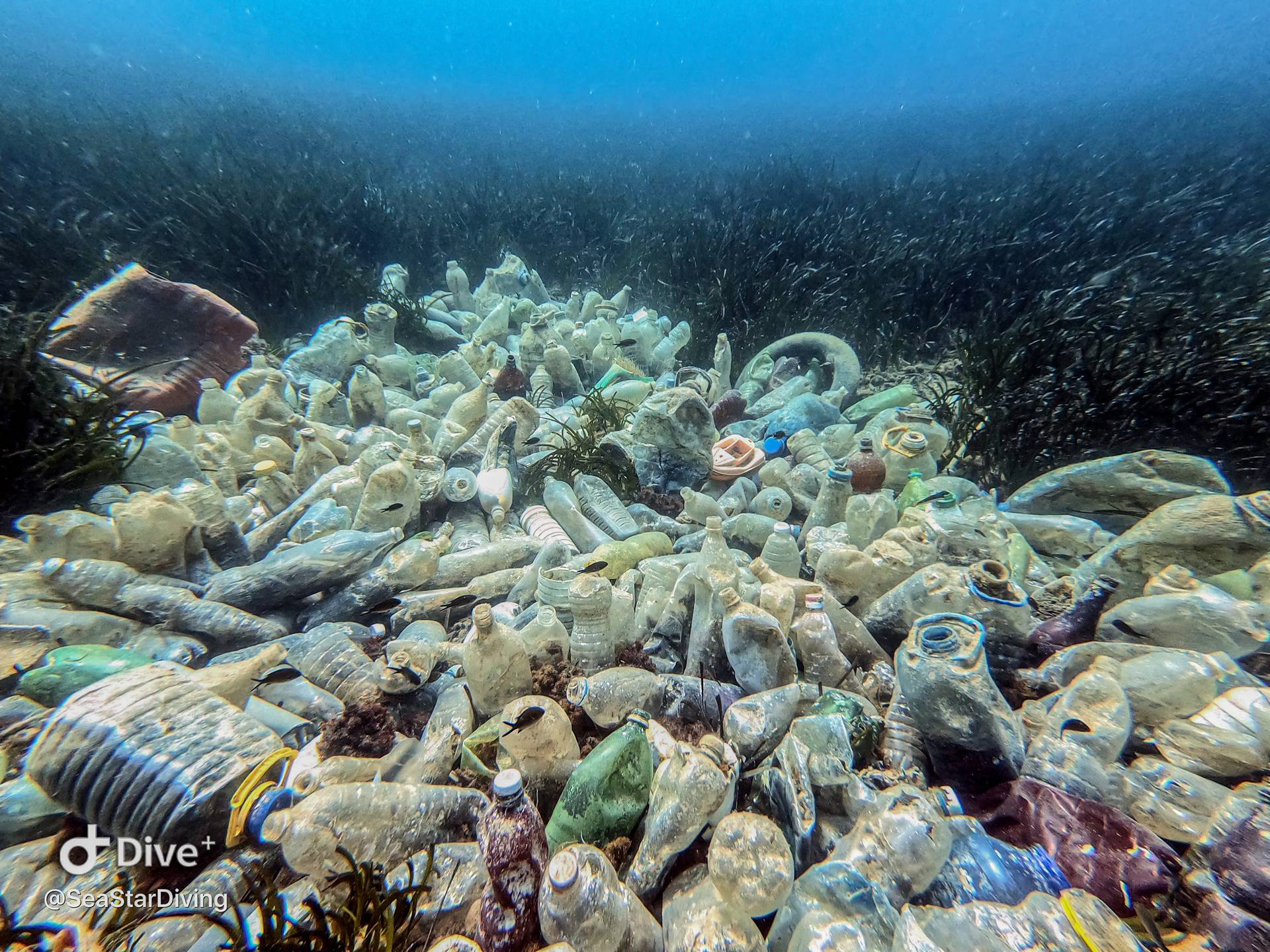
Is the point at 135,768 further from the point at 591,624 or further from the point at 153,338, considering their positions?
the point at 153,338

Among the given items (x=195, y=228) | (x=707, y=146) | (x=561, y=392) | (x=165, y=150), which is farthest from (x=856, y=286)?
(x=707, y=146)

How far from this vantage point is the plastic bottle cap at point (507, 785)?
4.11ft

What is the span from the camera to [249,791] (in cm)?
141

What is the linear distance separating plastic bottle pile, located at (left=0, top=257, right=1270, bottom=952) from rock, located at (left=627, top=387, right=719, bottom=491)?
452 mm

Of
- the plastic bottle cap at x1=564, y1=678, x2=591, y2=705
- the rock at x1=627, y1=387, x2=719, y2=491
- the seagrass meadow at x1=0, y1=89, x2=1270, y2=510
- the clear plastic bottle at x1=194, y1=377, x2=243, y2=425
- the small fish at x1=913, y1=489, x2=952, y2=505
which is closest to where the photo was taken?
the plastic bottle cap at x1=564, y1=678, x2=591, y2=705

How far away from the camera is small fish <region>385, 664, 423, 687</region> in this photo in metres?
1.99

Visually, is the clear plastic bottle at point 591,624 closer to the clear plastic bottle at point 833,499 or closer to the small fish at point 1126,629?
the clear plastic bottle at point 833,499

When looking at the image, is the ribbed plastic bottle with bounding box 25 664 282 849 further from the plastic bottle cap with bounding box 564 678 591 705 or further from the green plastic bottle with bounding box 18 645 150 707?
the plastic bottle cap with bounding box 564 678 591 705

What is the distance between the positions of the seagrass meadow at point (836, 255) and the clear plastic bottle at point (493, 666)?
354 cm

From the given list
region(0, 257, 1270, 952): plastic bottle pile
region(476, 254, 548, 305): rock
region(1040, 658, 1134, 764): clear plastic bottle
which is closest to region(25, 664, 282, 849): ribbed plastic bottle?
region(0, 257, 1270, 952): plastic bottle pile

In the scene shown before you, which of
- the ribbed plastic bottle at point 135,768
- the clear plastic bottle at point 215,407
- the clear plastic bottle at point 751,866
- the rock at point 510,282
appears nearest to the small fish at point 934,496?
the clear plastic bottle at point 751,866

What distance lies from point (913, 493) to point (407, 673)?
2.99m

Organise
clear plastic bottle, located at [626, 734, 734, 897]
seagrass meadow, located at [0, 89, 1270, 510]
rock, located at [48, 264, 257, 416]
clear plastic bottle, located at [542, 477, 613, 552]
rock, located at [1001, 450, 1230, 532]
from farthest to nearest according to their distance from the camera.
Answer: rock, located at [48, 264, 257, 416], seagrass meadow, located at [0, 89, 1270, 510], clear plastic bottle, located at [542, 477, 613, 552], rock, located at [1001, 450, 1230, 532], clear plastic bottle, located at [626, 734, 734, 897]

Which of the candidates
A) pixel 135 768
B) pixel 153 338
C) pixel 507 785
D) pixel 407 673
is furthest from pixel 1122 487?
pixel 153 338
